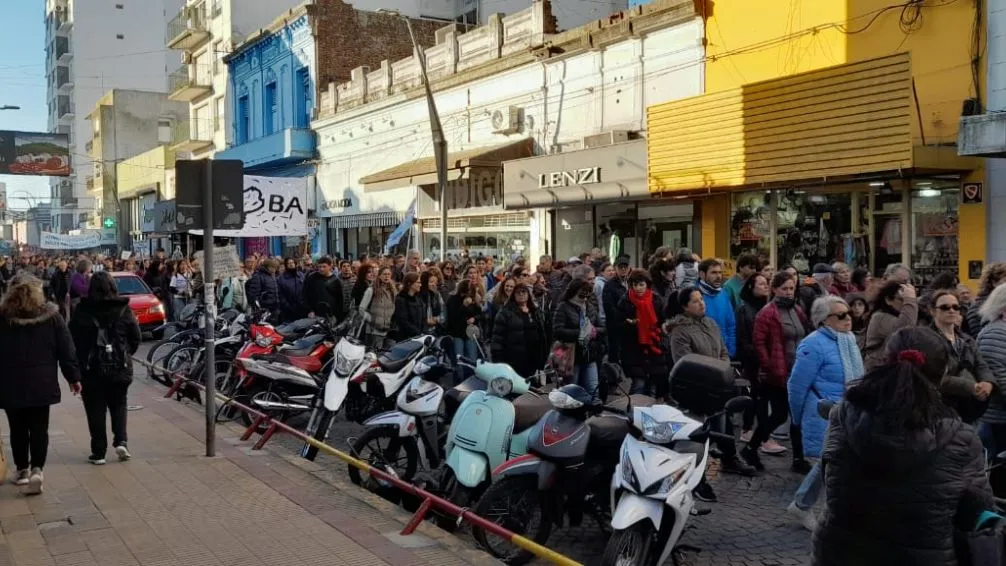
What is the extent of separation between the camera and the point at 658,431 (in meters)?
5.26

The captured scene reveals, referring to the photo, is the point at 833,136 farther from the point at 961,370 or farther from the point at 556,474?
the point at 556,474

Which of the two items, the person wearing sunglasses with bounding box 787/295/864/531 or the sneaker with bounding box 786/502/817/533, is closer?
the sneaker with bounding box 786/502/817/533

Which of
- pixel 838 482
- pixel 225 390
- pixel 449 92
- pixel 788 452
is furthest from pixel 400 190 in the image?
pixel 838 482

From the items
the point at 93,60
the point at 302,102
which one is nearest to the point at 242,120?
the point at 302,102

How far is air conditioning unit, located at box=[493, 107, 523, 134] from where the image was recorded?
72.4ft

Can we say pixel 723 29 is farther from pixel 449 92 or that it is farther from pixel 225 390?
pixel 225 390

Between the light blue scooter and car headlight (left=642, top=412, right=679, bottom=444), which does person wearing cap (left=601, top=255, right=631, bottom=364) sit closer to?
the light blue scooter

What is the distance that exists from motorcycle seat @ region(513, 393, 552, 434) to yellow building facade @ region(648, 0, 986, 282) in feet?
28.2

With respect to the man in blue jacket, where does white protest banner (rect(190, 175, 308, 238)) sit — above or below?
above

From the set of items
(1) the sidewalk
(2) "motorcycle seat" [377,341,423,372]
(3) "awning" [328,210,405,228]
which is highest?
(3) "awning" [328,210,405,228]

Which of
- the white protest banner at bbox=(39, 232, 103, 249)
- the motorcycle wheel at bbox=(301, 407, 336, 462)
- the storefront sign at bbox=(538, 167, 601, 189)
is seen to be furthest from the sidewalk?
the white protest banner at bbox=(39, 232, 103, 249)

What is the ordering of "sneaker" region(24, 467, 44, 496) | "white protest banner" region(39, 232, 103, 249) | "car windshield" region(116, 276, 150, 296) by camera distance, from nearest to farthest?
"sneaker" region(24, 467, 44, 496)
"car windshield" region(116, 276, 150, 296)
"white protest banner" region(39, 232, 103, 249)

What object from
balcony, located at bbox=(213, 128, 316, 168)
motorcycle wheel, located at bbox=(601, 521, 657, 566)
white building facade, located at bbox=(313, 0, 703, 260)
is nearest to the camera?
motorcycle wheel, located at bbox=(601, 521, 657, 566)

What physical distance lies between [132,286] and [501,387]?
15790 millimetres
